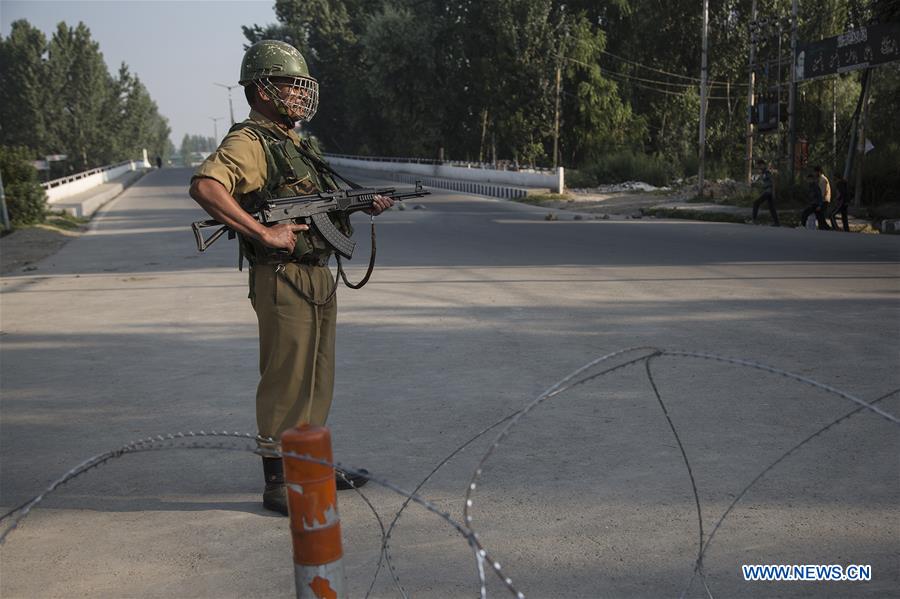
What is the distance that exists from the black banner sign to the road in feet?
37.0

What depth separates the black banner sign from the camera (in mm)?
20172

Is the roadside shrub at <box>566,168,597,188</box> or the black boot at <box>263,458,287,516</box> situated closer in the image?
the black boot at <box>263,458,287,516</box>

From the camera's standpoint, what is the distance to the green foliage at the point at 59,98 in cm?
7838

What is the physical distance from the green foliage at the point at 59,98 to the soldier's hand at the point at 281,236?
80066mm

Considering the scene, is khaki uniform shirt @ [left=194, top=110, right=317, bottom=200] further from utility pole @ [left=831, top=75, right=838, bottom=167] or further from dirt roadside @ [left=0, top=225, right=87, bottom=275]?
utility pole @ [left=831, top=75, right=838, bottom=167]

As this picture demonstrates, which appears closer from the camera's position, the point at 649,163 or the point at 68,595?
the point at 68,595

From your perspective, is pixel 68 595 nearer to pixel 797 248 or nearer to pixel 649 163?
pixel 797 248

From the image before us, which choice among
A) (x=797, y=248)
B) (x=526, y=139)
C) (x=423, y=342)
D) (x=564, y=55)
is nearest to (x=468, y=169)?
(x=526, y=139)

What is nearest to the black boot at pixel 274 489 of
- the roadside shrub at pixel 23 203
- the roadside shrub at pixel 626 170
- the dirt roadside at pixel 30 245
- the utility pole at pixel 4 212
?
the dirt roadside at pixel 30 245

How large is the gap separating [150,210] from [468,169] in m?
21.6

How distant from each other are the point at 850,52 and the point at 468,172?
92.5ft

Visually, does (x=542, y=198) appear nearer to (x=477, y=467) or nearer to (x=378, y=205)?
(x=378, y=205)

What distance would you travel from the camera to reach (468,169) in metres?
48.3

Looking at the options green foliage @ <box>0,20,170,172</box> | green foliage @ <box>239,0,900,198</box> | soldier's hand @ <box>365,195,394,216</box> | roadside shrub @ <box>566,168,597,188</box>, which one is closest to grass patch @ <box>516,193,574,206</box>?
roadside shrub @ <box>566,168,597,188</box>
